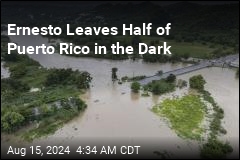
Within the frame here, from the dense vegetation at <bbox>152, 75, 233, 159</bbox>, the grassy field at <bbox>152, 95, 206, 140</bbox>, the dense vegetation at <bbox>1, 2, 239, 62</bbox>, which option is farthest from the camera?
the dense vegetation at <bbox>1, 2, 239, 62</bbox>

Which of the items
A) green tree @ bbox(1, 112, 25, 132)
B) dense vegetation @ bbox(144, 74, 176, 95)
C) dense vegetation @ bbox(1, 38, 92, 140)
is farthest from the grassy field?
green tree @ bbox(1, 112, 25, 132)

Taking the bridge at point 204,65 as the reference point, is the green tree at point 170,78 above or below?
below

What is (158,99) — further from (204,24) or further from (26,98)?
(204,24)

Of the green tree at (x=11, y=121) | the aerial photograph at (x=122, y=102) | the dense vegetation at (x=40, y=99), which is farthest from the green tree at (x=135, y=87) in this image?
the green tree at (x=11, y=121)

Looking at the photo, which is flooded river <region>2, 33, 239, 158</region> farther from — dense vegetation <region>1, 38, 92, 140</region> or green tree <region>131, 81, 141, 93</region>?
dense vegetation <region>1, 38, 92, 140</region>

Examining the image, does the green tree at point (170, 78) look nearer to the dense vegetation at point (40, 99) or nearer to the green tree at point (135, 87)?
the green tree at point (135, 87)

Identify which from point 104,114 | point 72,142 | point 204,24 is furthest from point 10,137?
point 204,24
